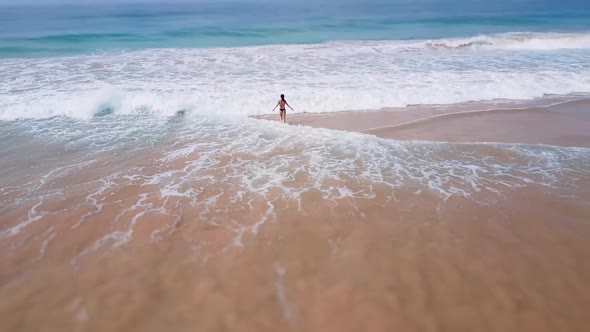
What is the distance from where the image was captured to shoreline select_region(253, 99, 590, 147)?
10.2 metres

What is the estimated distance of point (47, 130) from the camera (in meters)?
11.4

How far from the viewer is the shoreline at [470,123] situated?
10.2 metres

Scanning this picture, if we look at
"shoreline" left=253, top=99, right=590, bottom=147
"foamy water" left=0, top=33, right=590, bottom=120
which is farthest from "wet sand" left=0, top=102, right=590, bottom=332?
"foamy water" left=0, top=33, right=590, bottom=120

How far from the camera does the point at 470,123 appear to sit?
37.6 ft

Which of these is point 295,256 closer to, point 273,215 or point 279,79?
point 273,215

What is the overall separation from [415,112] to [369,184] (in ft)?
20.3

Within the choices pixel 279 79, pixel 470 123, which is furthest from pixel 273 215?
pixel 279 79

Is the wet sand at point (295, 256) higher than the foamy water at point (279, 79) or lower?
lower

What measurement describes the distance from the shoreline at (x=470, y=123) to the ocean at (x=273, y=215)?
501 mm

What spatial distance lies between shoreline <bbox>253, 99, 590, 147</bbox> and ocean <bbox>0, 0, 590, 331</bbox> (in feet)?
1.64

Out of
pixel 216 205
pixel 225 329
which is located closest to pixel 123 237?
pixel 216 205

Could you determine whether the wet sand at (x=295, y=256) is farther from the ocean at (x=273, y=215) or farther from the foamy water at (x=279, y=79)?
the foamy water at (x=279, y=79)

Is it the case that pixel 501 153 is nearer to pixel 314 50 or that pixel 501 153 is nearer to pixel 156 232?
pixel 156 232

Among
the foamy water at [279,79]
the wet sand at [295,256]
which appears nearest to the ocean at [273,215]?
the wet sand at [295,256]
